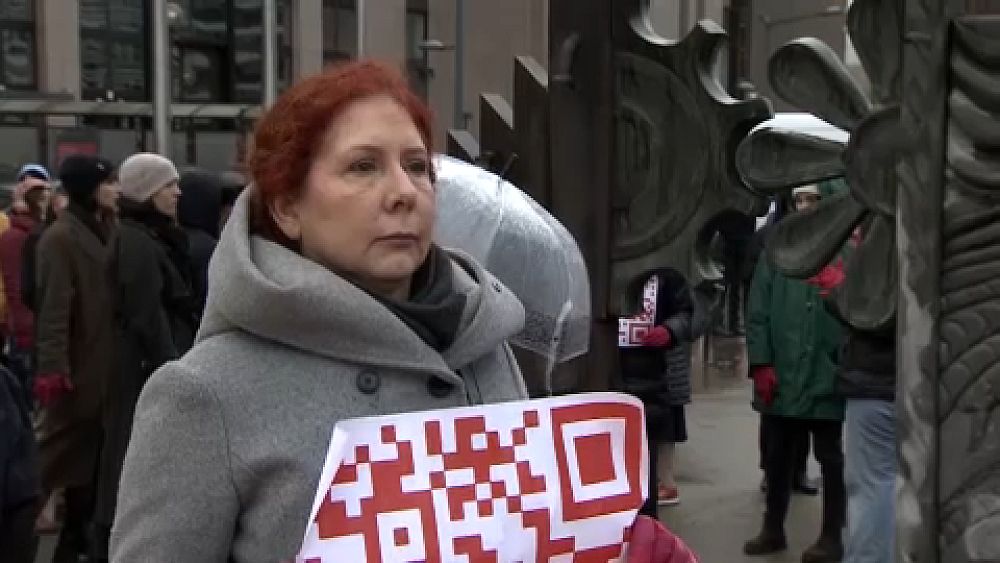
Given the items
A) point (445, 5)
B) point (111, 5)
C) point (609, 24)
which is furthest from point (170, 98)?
point (609, 24)

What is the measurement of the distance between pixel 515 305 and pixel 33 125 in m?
19.4

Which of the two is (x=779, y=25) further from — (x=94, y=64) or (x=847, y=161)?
(x=847, y=161)

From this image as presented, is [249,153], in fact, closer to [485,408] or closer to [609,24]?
[485,408]

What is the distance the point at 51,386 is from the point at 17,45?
15766 millimetres

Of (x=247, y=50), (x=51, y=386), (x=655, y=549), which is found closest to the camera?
(x=655, y=549)

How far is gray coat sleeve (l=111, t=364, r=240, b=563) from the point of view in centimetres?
174

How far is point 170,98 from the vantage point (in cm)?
2225

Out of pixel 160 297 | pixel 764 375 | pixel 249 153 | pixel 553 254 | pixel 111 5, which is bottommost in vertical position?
pixel 764 375

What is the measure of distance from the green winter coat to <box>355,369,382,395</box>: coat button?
4.76 meters

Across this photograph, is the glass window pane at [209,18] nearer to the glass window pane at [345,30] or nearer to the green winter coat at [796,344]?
the glass window pane at [345,30]

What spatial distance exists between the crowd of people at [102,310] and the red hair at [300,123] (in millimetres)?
3839

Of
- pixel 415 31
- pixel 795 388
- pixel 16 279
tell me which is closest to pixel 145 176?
pixel 16 279

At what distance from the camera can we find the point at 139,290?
5969mm

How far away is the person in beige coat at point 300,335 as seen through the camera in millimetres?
1760
